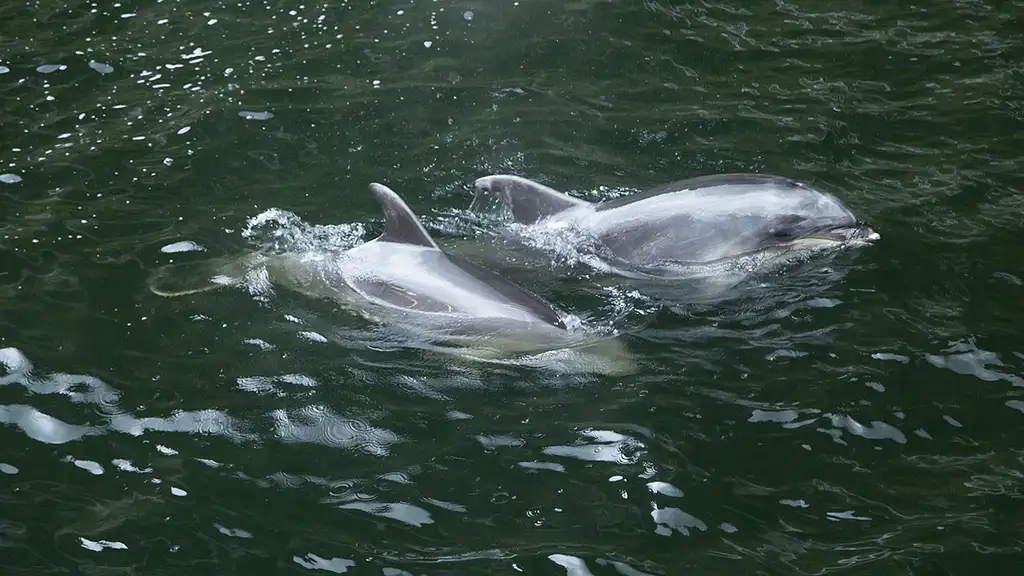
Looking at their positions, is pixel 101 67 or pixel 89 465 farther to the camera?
pixel 101 67

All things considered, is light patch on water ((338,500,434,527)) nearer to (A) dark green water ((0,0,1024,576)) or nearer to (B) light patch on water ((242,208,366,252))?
(A) dark green water ((0,0,1024,576))

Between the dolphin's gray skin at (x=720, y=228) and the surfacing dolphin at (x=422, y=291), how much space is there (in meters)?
0.98

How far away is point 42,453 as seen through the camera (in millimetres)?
6297

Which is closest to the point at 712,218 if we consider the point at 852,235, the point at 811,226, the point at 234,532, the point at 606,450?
the point at 811,226

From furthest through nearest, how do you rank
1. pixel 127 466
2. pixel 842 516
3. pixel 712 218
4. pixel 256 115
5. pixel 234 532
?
pixel 256 115
pixel 712 218
pixel 127 466
pixel 234 532
pixel 842 516


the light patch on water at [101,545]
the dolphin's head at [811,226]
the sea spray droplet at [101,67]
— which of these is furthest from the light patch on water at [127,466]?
the sea spray droplet at [101,67]

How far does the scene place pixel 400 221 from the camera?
7.58 metres

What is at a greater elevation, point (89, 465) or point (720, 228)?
point (720, 228)

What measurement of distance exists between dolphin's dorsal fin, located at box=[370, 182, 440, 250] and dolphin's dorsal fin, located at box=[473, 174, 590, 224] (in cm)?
102

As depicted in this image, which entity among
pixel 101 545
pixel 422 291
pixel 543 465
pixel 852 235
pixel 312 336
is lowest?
pixel 101 545

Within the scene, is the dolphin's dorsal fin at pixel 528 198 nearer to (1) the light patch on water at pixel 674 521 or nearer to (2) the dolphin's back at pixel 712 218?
(2) the dolphin's back at pixel 712 218

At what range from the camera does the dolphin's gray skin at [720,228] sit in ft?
25.6

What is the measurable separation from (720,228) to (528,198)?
5.07ft

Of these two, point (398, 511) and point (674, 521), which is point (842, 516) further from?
point (398, 511)
